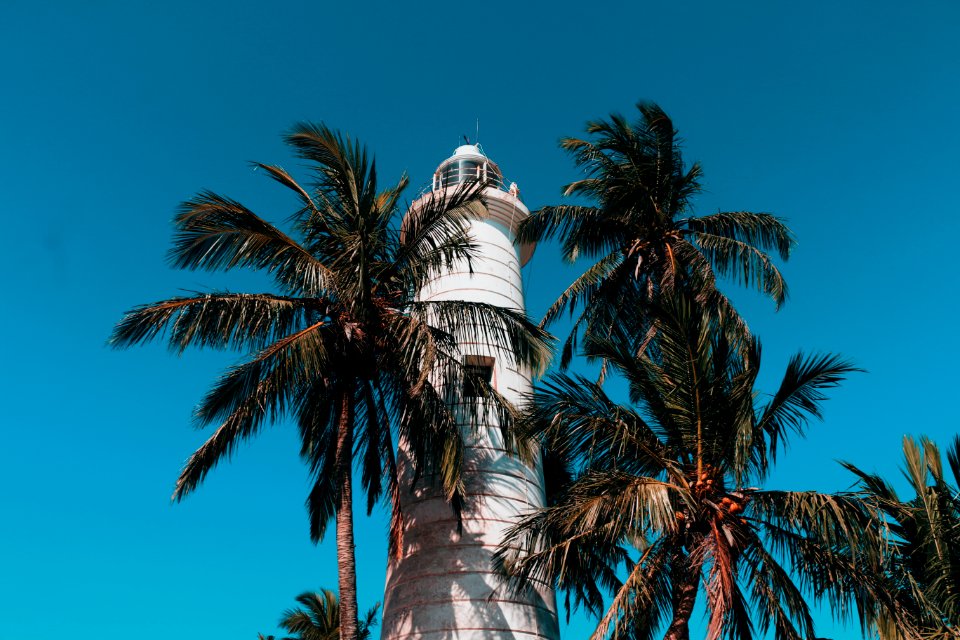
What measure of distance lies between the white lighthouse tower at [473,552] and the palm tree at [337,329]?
94cm

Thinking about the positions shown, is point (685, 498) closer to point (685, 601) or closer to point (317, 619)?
point (685, 601)

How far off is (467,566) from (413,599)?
1181 millimetres

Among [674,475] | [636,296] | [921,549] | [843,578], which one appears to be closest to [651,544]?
[674,475]

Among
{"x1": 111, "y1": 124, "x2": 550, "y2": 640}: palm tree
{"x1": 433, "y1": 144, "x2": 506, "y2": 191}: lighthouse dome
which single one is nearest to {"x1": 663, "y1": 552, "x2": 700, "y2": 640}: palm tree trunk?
{"x1": 111, "y1": 124, "x2": 550, "y2": 640}: palm tree

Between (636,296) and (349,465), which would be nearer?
(349,465)

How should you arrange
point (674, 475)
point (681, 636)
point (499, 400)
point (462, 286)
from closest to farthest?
point (681, 636)
point (674, 475)
point (499, 400)
point (462, 286)

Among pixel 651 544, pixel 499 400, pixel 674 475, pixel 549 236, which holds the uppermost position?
pixel 549 236

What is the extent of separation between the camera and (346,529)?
13234 millimetres

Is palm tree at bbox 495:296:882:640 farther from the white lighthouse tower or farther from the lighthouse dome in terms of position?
the lighthouse dome

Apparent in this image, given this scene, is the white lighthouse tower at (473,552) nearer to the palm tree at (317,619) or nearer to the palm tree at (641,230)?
the palm tree at (641,230)

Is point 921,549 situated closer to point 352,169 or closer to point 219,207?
point 352,169

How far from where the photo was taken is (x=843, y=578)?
40.0ft

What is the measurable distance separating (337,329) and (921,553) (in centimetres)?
1177

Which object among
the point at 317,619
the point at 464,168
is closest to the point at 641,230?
the point at 464,168
